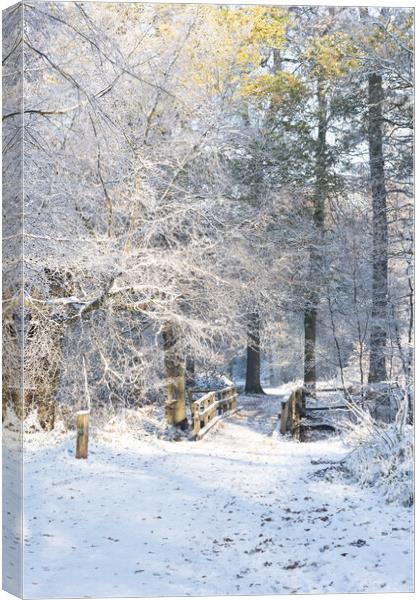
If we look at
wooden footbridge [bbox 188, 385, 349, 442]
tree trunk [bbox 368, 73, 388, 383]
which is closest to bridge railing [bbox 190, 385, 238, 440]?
wooden footbridge [bbox 188, 385, 349, 442]

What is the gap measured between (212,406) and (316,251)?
3.74 feet

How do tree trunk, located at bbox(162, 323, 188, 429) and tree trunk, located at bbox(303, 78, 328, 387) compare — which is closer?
tree trunk, located at bbox(162, 323, 188, 429)

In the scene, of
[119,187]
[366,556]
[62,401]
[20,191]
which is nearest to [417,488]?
[366,556]

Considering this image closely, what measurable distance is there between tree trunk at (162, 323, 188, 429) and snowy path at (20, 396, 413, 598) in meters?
0.19

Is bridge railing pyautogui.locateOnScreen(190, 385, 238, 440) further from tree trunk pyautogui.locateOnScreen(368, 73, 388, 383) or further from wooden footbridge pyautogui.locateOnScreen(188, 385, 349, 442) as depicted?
tree trunk pyautogui.locateOnScreen(368, 73, 388, 383)

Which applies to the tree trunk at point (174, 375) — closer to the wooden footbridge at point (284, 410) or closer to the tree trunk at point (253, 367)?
the wooden footbridge at point (284, 410)

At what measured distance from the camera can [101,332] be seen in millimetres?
4336

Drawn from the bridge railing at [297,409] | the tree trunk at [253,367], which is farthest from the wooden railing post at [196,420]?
the bridge railing at [297,409]

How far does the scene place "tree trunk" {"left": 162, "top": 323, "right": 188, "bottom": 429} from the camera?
171 inches

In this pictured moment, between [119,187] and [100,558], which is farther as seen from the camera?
[119,187]

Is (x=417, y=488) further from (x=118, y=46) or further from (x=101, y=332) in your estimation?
(x=118, y=46)

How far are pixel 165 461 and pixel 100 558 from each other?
66cm

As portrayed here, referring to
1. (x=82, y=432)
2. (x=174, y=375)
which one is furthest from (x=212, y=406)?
(x=82, y=432)

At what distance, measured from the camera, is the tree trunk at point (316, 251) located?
4469 millimetres
